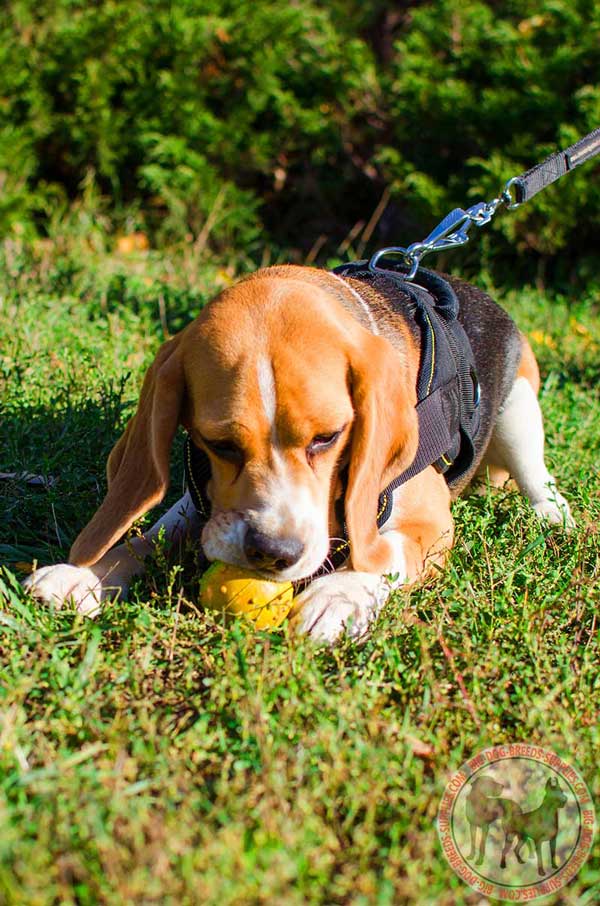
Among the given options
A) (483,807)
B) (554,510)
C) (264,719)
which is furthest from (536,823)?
(554,510)

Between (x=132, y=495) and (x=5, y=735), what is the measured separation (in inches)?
42.1

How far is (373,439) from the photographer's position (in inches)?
133

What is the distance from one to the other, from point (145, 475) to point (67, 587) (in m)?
0.47

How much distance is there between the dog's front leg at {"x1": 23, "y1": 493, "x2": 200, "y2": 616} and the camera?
3.30m

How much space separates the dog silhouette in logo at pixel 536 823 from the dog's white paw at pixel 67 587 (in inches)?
60.1

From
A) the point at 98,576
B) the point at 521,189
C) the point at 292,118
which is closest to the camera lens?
the point at 98,576

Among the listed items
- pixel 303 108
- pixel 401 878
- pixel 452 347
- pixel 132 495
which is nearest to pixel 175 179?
pixel 303 108

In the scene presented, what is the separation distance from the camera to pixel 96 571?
11.4 ft

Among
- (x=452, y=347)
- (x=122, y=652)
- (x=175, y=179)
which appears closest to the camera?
(x=122, y=652)

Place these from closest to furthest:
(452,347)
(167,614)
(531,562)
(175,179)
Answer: (167,614), (531,562), (452,347), (175,179)

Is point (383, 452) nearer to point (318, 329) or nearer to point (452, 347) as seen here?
point (318, 329)

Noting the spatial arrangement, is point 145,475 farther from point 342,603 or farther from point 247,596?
point 342,603

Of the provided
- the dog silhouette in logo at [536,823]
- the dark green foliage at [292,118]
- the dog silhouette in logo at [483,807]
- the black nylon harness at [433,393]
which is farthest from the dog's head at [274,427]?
the dark green foliage at [292,118]

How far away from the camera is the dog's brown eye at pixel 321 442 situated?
10.8 ft
